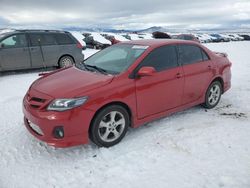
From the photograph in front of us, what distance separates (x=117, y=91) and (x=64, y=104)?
0.79 metres

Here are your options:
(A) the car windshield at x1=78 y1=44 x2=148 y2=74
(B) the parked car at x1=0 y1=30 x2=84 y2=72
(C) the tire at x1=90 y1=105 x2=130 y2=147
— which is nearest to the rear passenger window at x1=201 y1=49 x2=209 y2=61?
(A) the car windshield at x1=78 y1=44 x2=148 y2=74

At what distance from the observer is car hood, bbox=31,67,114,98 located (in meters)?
3.47

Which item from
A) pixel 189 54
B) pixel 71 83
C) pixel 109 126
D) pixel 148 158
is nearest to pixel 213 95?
pixel 189 54

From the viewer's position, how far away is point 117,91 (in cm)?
366

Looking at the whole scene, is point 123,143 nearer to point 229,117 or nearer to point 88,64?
point 88,64

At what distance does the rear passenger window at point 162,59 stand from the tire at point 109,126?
0.89 m

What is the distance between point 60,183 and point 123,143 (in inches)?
48.3

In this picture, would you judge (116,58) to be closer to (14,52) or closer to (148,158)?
(148,158)

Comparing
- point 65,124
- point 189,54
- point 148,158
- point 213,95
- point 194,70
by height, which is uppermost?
point 189,54

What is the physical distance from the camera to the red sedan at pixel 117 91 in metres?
3.39

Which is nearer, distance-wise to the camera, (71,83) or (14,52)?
(71,83)

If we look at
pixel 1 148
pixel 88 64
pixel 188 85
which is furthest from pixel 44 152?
pixel 188 85

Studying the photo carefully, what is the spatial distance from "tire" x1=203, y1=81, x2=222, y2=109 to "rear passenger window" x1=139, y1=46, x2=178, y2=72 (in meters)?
1.22

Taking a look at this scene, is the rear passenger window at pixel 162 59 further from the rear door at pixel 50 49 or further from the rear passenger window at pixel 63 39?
the rear passenger window at pixel 63 39
